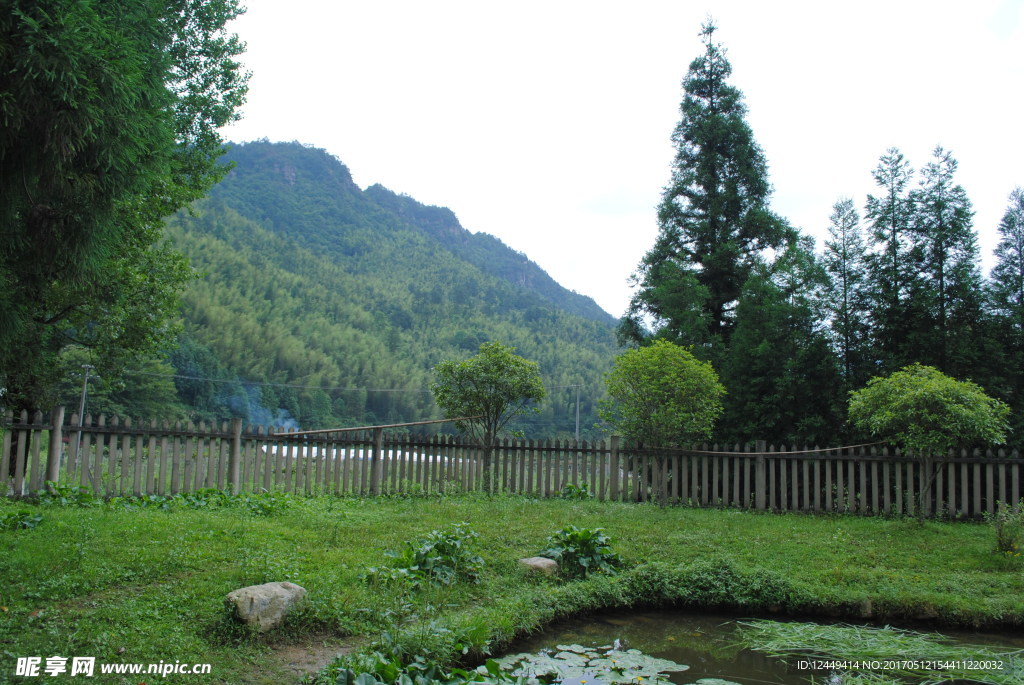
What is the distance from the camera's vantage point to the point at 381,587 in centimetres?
489

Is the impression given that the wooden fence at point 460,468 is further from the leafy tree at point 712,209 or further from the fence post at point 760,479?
the leafy tree at point 712,209

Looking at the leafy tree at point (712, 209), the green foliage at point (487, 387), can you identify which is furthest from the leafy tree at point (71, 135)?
the leafy tree at point (712, 209)

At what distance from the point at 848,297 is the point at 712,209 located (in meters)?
5.31

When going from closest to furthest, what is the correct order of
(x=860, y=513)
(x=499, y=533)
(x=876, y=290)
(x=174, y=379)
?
(x=499, y=533), (x=860, y=513), (x=876, y=290), (x=174, y=379)

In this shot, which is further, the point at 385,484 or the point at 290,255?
the point at 290,255

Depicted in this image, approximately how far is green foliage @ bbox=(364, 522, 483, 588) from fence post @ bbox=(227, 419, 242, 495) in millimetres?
5111

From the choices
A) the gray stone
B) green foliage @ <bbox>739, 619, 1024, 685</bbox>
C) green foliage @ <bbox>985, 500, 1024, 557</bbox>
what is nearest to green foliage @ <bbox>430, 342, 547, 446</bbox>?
the gray stone

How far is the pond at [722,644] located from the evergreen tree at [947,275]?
8723mm

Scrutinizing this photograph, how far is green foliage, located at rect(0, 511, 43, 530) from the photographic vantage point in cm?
599

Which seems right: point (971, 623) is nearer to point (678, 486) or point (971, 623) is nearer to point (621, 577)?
point (621, 577)

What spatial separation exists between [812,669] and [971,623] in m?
1.93

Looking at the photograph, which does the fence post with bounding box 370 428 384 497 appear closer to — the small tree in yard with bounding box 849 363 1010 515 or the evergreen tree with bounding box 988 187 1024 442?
the small tree in yard with bounding box 849 363 1010 515

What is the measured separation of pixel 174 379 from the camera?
166 ft

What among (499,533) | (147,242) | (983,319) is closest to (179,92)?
(147,242)
